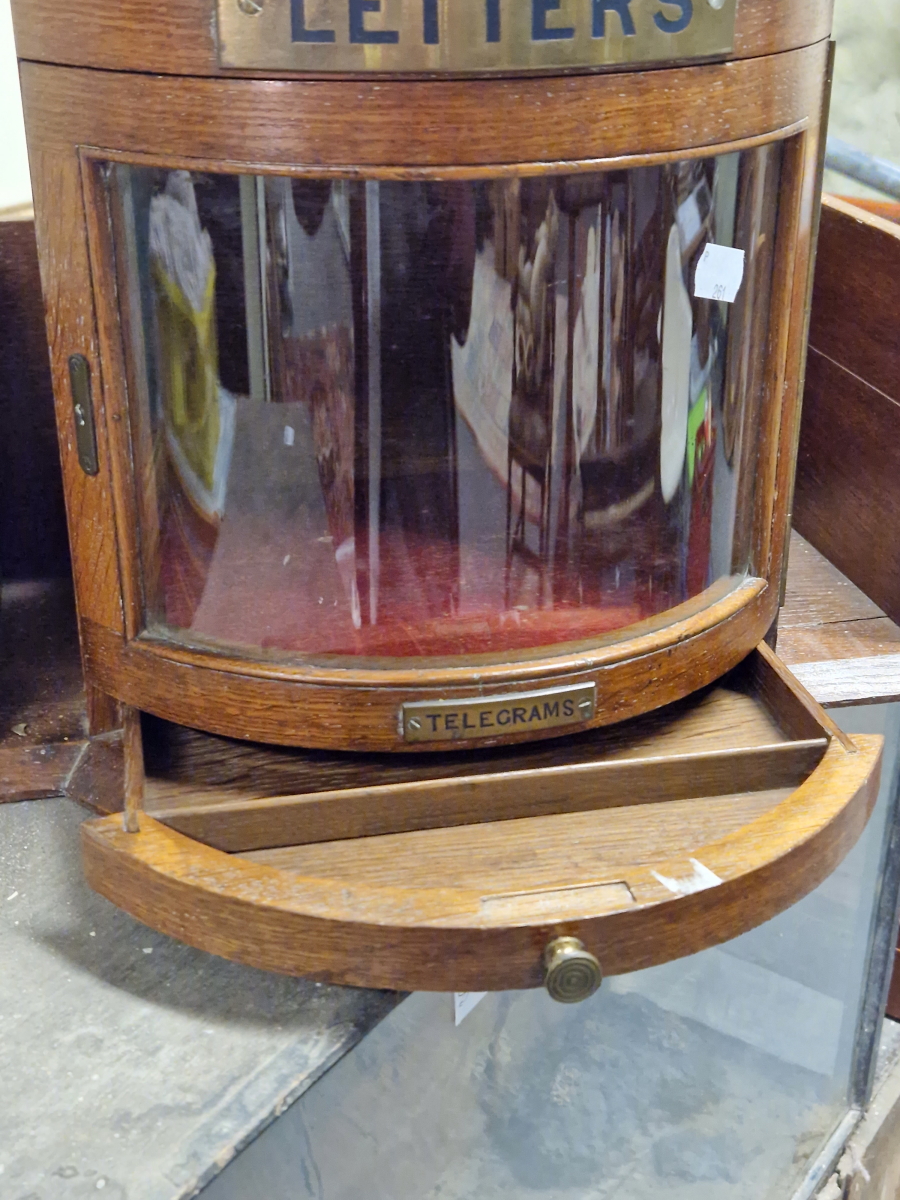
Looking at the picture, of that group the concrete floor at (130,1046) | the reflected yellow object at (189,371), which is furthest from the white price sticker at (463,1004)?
the reflected yellow object at (189,371)

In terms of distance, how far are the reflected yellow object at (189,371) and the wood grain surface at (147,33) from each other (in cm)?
11

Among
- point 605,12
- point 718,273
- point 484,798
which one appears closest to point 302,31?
point 605,12

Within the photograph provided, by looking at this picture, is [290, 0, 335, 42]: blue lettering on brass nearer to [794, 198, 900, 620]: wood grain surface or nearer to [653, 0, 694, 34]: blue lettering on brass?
[653, 0, 694, 34]: blue lettering on brass

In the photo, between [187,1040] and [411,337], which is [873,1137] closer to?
[187,1040]

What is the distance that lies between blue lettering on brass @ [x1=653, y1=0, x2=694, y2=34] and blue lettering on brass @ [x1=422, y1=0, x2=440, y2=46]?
110 mm

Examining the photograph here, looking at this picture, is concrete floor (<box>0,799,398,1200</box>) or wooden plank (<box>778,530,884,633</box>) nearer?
concrete floor (<box>0,799,398,1200</box>)

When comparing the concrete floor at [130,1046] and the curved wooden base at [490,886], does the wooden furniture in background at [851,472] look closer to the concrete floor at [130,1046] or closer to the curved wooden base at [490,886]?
the curved wooden base at [490,886]

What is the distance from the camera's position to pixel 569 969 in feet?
2.08

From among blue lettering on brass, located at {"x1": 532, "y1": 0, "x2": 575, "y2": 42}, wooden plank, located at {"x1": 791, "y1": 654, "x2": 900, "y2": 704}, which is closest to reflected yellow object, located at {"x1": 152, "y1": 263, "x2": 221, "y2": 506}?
blue lettering on brass, located at {"x1": 532, "y1": 0, "x2": 575, "y2": 42}

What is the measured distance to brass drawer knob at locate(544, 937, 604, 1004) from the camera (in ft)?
2.08

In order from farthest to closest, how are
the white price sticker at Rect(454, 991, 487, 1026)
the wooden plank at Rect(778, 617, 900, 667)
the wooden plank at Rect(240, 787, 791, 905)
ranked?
the wooden plank at Rect(778, 617, 900, 667) → the white price sticker at Rect(454, 991, 487, 1026) → the wooden plank at Rect(240, 787, 791, 905)

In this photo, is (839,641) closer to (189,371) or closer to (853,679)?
(853,679)

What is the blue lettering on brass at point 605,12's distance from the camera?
61cm

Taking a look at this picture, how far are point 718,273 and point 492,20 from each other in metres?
0.21
